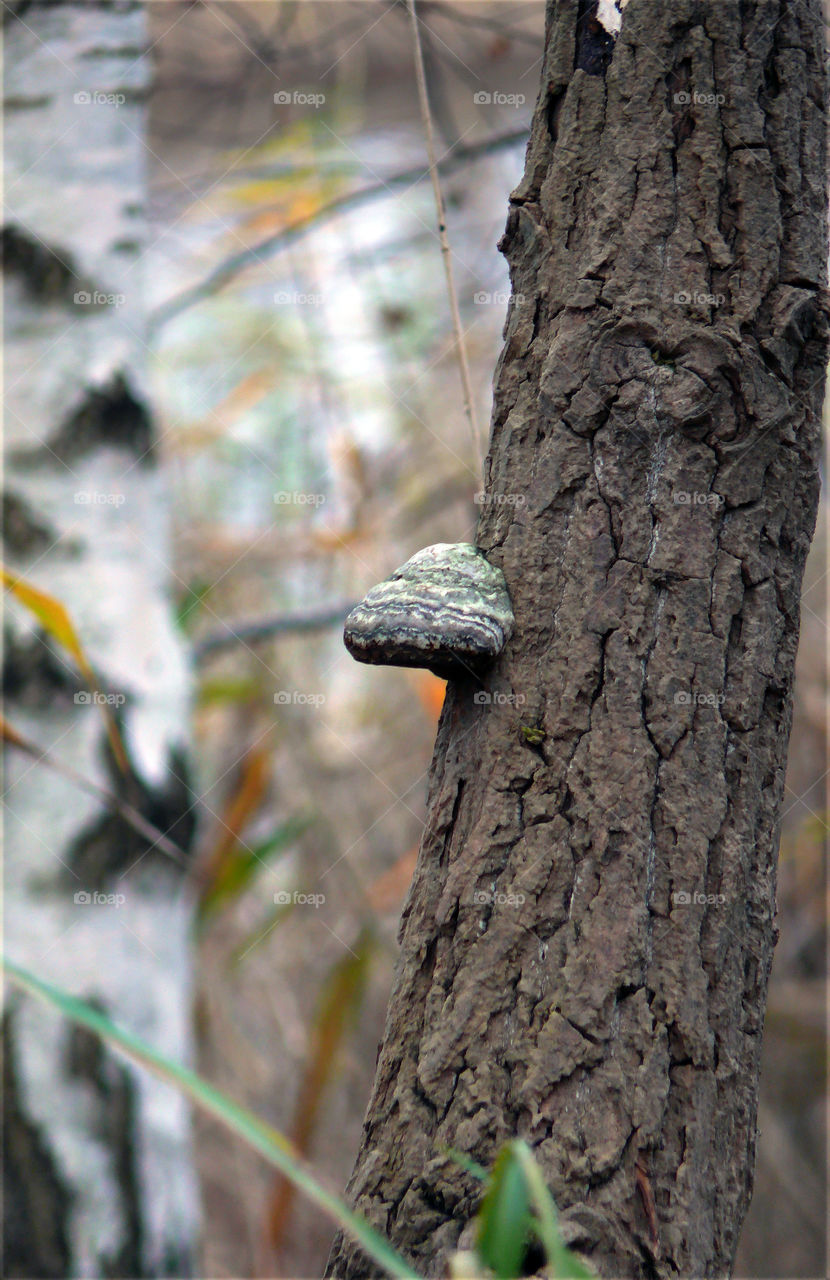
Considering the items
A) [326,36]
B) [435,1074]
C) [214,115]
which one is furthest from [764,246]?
[214,115]

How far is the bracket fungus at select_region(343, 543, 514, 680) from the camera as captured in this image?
3.31 ft

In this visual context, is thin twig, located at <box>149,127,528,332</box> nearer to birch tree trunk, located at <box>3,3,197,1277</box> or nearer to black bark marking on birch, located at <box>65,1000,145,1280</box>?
birch tree trunk, located at <box>3,3,197,1277</box>

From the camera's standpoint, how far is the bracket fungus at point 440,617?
1009 mm

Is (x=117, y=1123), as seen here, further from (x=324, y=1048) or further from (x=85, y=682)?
(x=85, y=682)

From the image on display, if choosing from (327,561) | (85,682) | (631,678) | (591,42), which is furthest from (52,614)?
(327,561)

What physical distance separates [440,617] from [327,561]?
3336mm

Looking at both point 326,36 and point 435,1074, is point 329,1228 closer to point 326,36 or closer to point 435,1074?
point 435,1074

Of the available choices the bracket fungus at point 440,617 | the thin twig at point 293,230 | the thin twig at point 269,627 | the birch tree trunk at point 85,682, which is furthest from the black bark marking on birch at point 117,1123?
the thin twig at point 293,230

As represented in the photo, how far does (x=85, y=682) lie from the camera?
241 centimetres

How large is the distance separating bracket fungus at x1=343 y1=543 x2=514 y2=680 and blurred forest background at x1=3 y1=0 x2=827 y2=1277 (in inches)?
80.7

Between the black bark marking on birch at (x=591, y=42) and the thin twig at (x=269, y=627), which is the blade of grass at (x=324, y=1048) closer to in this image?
the thin twig at (x=269, y=627)

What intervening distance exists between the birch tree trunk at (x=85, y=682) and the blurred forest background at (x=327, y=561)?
62 cm

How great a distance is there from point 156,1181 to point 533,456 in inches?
85.8

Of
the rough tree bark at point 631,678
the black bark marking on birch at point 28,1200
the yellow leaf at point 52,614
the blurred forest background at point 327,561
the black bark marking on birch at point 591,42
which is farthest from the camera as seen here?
the blurred forest background at point 327,561
